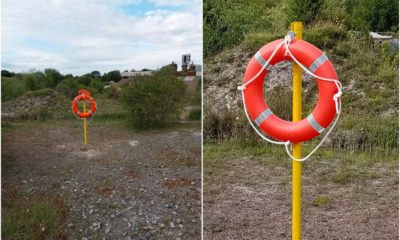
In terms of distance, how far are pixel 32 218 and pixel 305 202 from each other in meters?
1.65

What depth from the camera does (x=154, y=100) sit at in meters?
4.20

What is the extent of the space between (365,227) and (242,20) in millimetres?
2345

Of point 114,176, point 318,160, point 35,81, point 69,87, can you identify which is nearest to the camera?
point 318,160

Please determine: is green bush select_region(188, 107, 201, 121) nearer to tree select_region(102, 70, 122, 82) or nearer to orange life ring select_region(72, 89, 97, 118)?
tree select_region(102, 70, 122, 82)

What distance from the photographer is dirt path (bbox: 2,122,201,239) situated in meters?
2.39

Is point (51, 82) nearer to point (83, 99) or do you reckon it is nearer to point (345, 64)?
point (83, 99)

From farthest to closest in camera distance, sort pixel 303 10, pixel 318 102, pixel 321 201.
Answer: pixel 303 10 → pixel 321 201 → pixel 318 102

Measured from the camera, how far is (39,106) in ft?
13.1

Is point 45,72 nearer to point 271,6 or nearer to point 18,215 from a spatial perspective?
point 18,215

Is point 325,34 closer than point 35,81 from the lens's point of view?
Yes

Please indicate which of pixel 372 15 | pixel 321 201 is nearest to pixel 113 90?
pixel 372 15

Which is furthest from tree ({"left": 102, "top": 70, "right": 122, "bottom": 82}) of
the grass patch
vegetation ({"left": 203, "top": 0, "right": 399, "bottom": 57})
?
the grass patch

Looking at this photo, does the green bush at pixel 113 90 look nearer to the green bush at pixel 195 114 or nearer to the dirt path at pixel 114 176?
the dirt path at pixel 114 176

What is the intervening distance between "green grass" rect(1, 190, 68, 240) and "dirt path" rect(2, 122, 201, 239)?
0.07 m
